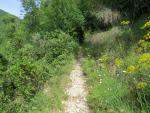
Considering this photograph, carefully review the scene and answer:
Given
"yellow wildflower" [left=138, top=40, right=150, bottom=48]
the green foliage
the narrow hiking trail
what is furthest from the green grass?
the green foliage

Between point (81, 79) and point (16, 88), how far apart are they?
353 centimetres

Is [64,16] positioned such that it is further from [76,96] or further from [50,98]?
[50,98]

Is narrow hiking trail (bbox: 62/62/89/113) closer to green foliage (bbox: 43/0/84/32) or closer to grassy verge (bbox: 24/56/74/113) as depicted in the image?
grassy verge (bbox: 24/56/74/113)

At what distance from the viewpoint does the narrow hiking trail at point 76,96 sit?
897cm

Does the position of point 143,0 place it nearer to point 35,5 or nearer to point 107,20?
point 107,20

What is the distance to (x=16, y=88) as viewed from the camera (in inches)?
417

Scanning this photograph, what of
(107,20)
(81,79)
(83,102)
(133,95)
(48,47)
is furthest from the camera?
(107,20)

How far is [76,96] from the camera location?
1041 cm

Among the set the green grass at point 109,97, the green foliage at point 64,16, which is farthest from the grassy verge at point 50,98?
the green foliage at point 64,16

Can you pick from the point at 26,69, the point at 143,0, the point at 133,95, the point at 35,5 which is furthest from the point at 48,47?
the point at 35,5

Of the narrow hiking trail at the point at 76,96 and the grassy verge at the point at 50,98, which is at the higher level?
the grassy verge at the point at 50,98

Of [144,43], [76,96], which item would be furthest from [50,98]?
[144,43]

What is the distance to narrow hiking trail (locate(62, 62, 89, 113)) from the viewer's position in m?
8.97

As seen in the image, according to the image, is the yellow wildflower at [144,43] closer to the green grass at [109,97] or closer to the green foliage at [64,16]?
the green grass at [109,97]
